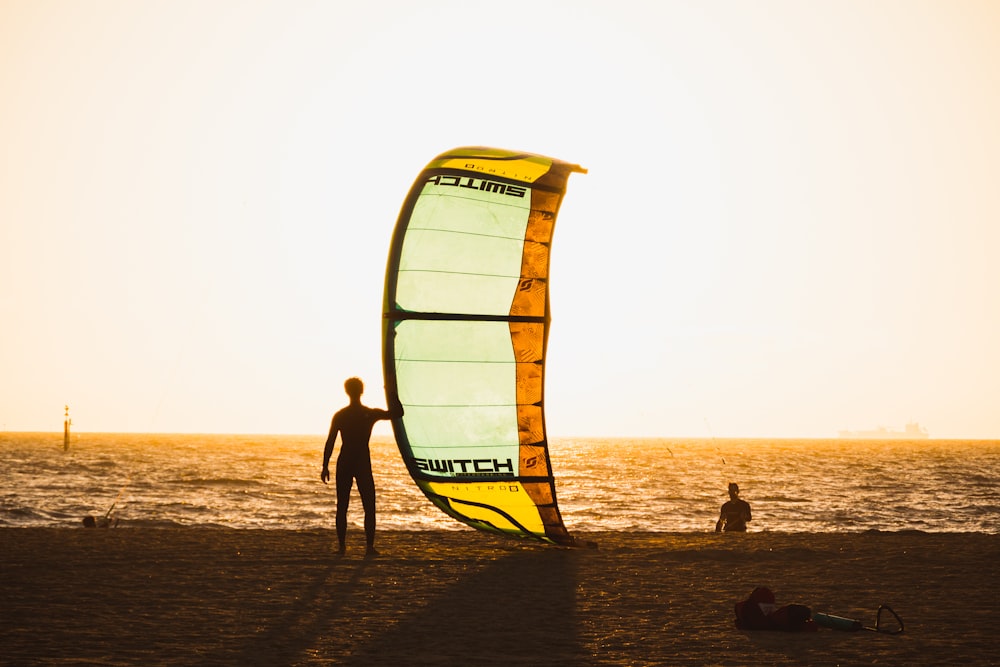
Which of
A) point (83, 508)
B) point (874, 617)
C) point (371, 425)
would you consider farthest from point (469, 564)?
point (83, 508)

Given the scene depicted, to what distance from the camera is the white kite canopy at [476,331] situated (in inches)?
379

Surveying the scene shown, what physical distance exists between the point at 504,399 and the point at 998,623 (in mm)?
4679

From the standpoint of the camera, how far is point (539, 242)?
9805mm

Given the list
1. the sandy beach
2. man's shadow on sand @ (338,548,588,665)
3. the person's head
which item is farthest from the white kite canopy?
man's shadow on sand @ (338,548,588,665)

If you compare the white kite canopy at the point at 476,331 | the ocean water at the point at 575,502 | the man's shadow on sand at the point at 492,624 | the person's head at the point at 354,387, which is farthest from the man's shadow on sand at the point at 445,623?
the ocean water at the point at 575,502

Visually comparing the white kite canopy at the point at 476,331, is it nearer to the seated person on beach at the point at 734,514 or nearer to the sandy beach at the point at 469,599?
the sandy beach at the point at 469,599

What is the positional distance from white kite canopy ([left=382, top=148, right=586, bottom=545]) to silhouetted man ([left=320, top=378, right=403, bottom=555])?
1.30ft

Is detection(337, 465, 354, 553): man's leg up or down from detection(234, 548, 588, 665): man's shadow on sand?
up

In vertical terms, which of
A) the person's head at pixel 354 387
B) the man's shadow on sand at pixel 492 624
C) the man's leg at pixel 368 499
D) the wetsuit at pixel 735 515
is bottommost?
the wetsuit at pixel 735 515

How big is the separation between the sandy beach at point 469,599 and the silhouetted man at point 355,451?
411mm

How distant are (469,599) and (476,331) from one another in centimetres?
320

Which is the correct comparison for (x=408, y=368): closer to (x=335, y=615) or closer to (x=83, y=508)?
(x=335, y=615)

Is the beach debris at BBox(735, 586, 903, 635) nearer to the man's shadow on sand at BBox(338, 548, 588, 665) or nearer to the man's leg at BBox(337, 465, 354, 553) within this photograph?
the man's shadow on sand at BBox(338, 548, 588, 665)

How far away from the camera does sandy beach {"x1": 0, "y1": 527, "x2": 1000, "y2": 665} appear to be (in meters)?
5.36
